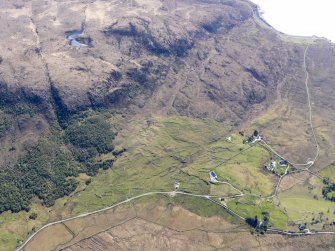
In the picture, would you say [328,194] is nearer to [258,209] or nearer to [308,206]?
[308,206]

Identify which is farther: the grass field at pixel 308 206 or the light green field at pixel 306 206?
the light green field at pixel 306 206

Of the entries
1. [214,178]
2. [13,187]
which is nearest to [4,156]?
[13,187]

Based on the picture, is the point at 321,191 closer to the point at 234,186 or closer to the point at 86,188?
the point at 234,186

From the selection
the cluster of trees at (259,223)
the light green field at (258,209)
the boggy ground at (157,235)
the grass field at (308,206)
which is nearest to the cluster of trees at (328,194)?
the grass field at (308,206)

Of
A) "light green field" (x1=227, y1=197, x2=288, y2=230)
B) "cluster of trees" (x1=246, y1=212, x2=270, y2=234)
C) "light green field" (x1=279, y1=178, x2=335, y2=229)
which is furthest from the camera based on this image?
"light green field" (x1=279, y1=178, x2=335, y2=229)

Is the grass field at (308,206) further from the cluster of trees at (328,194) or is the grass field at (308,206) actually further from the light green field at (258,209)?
the light green field at (258,209)

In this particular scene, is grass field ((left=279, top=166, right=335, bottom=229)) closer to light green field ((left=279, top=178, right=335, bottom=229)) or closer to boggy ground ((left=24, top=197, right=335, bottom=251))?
light green field ((left=279, top=178, right=335, bottom=229))

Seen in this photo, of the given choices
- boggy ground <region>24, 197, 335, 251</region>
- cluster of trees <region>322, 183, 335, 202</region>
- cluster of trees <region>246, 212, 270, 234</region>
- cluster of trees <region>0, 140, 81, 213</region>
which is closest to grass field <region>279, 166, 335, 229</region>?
cluster of trees <region>322, 183, 335, 202</region>

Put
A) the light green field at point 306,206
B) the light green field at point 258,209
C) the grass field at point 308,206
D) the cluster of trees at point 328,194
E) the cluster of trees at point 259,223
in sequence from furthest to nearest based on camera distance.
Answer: the cluster of trees at point 328,194 → the light green field at point 306,206 → the grass field at point 308,206 → the light green field at point 258,209 → the cluster of trees at point 259,223
